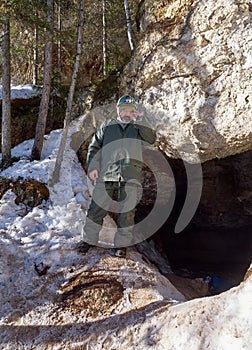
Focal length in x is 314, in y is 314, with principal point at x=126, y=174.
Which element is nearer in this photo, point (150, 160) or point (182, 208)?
point (150, 160)

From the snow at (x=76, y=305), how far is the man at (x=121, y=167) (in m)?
0.59

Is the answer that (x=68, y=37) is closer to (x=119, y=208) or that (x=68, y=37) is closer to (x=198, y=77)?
(x=198, y=77)

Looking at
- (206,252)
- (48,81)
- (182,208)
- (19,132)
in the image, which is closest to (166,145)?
(182,208)

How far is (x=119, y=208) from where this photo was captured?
570 centimetres

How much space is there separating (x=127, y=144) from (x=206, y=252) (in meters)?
6.06

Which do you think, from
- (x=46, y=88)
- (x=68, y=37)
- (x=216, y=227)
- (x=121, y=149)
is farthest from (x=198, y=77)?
(x=216, y=227)

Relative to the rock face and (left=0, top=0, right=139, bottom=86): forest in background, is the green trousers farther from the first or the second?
(left=0, top=0, right=139, bottom=86): forest in background

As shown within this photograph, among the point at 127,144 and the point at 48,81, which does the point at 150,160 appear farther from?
the point at 48,81

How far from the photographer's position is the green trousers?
557 centimetres

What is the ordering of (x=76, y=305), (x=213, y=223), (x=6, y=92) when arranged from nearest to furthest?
(x=76, y=305)
(x=6, y=92)
(x=213, y=223)

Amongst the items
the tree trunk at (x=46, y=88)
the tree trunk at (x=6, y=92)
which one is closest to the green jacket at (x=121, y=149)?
the tree trunk at (x=46, y=88)

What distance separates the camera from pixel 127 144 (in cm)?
559

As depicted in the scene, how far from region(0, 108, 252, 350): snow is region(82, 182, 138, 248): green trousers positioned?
399 mm

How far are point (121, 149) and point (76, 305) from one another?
2.66 meters
